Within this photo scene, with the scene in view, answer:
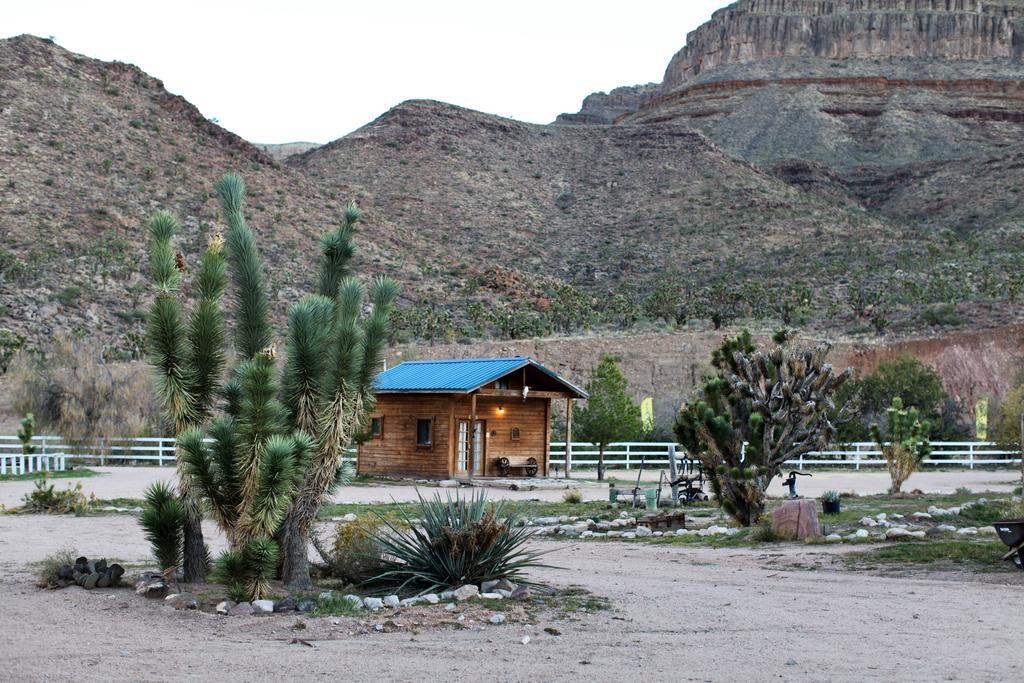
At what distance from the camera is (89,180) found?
61.2 metres

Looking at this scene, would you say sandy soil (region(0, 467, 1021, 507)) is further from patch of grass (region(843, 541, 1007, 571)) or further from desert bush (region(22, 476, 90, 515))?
patch of grass (region(843, 541, 1007, 571))

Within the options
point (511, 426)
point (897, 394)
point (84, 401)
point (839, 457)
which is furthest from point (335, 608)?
point (897, 394)

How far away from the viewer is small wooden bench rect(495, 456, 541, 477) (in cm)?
3164

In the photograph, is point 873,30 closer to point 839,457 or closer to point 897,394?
point 897,394

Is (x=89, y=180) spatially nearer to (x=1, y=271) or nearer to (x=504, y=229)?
(x=1, y=271)

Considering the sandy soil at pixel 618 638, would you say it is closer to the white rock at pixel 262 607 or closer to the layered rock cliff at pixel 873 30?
the white rock at pixel 262 607

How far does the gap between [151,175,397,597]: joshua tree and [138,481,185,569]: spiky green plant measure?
0.20 metres

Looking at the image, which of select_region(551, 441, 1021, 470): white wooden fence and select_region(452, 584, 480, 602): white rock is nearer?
select_region(452, 584, 480, 602): white rock

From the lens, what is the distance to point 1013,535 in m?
13.2

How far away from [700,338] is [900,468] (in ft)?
96.5

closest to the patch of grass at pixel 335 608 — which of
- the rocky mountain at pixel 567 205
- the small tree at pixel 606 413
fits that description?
the small tree at pixel 606 413

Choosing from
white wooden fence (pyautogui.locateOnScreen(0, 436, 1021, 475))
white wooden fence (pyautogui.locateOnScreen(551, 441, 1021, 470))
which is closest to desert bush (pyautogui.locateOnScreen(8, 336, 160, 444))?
white wooden fence (pyautogui.locateOnScreen(0, 436, 1021, 475))

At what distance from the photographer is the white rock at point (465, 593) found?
11.2 metres

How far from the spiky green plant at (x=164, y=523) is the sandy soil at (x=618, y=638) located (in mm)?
582
